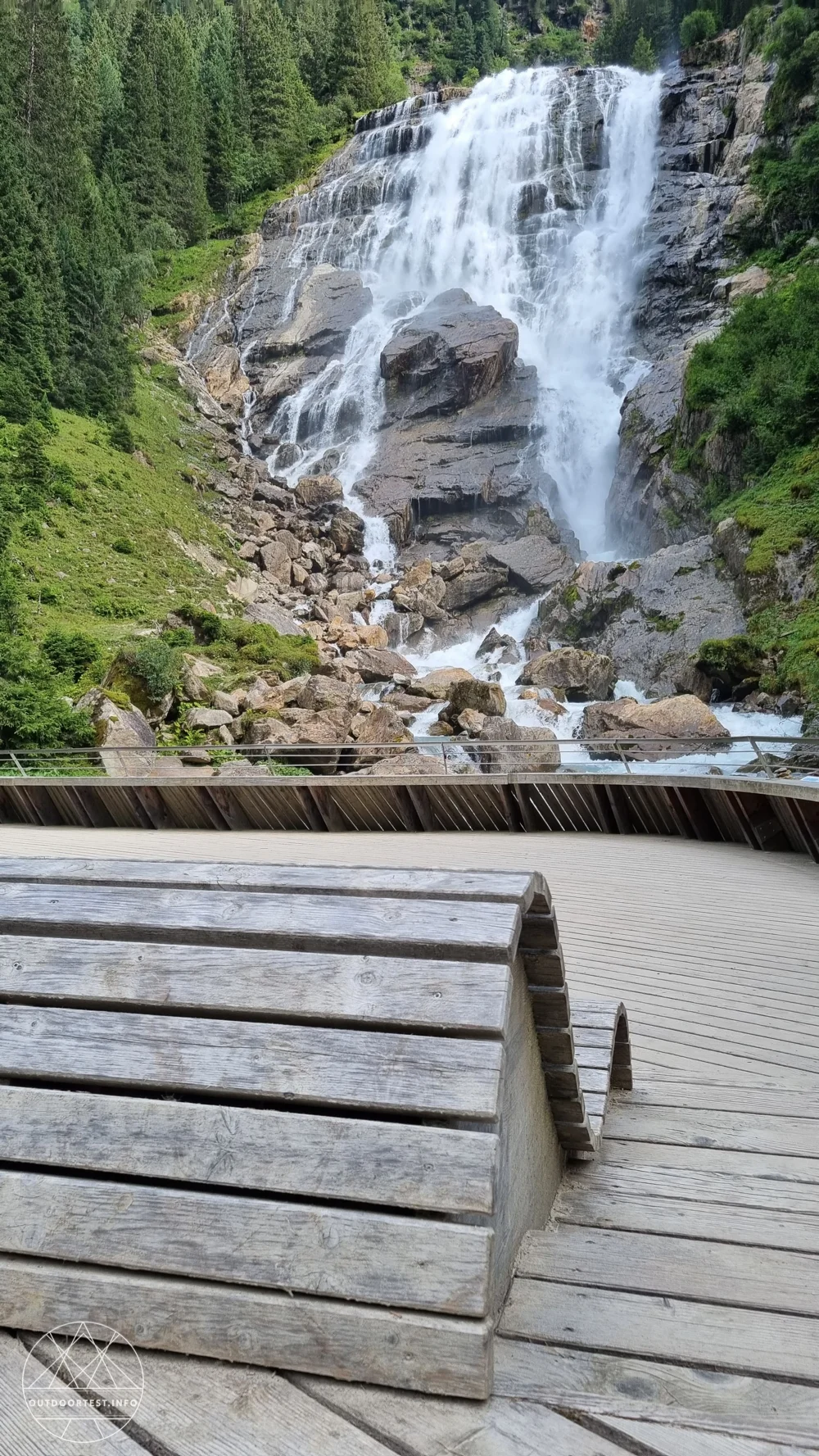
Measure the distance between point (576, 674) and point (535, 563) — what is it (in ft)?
30.9

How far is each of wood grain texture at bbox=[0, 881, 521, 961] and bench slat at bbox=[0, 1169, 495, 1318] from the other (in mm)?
390

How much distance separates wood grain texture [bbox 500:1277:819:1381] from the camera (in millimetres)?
1318

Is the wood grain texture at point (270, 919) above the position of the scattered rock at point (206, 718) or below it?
above

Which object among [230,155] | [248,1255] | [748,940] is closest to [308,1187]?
[248,1255]

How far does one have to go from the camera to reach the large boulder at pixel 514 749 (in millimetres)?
15359

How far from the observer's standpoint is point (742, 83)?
39594 mm

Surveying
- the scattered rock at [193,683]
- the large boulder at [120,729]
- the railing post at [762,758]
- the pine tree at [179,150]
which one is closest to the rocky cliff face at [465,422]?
the scattered rock at [193,683]

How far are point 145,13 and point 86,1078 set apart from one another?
72.1 metres

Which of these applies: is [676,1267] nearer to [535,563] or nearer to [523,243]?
[535,563]

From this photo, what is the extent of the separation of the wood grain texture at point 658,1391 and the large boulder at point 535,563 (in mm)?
29984

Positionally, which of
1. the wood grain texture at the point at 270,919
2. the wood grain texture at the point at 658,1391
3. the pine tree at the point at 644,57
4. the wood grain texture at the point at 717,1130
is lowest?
the wood grain texture at the point at 717,1130

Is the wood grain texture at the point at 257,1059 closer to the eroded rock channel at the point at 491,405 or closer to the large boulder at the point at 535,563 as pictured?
the eroded rock channel at the point at 491,405

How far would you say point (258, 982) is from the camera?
4.64ft

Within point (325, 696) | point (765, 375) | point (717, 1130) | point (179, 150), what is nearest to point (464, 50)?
point (179, 150)
